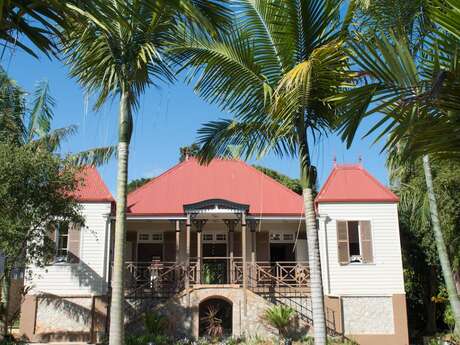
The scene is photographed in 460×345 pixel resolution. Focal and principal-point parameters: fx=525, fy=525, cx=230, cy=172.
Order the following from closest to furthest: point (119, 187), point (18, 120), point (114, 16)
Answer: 1. point (114, 16)
2. point (119, 187)
3. point (18, 120)

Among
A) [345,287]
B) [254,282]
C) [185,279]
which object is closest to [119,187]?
[185,279]

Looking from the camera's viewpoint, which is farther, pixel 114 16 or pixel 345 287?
pixel 345 287

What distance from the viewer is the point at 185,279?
18.7 meters

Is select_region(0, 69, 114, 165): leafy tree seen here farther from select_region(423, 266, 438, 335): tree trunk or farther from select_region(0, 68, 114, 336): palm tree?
select_region(423, 266, 438, 335): tree trunk

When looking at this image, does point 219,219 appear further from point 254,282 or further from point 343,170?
point 343,170

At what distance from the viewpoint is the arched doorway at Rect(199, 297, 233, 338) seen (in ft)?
59.6

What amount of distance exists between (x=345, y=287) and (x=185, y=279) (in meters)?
5.91

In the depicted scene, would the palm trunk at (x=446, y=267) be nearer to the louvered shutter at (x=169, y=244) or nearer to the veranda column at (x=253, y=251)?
the veranda column at (x=253, y=251)

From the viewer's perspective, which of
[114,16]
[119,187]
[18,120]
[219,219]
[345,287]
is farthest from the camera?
[219,219]

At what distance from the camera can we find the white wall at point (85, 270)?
18.7 metres

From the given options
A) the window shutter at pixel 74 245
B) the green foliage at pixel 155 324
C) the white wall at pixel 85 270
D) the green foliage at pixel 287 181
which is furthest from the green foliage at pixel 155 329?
the green foliage at pixel 287 181

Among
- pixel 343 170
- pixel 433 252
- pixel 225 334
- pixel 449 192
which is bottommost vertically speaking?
pixel 225 334

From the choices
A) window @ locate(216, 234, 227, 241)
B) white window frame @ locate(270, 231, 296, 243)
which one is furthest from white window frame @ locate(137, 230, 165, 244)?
white window frame @ locate(270, 231, 296, 243)

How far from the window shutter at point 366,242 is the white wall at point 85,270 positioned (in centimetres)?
957
